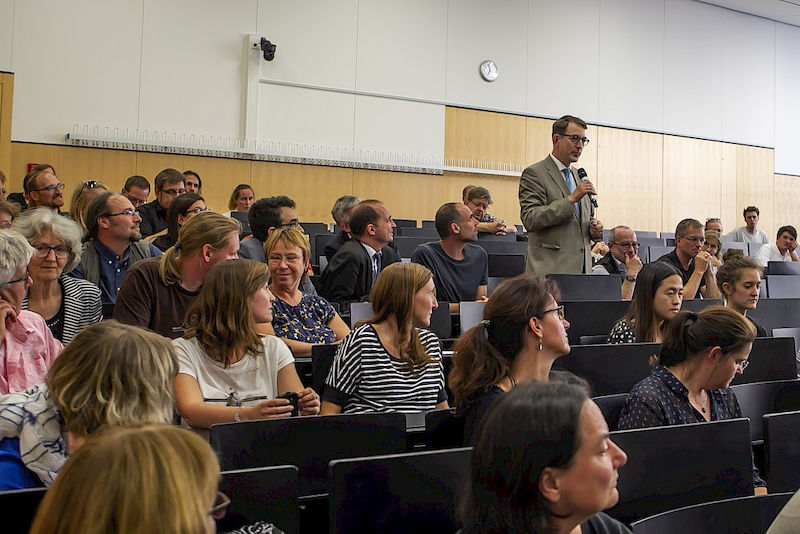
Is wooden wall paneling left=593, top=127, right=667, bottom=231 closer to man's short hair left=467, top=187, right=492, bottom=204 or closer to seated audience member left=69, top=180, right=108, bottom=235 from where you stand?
man's short hair left=467, top=187, right=492, bottom=204

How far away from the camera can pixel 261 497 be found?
1.80 meters

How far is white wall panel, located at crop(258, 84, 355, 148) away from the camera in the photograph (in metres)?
9.85

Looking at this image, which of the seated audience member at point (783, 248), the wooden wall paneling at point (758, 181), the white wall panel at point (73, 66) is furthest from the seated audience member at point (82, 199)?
the wooden wall paneling at point (758, 181)

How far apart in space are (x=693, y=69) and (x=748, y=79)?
121 cm

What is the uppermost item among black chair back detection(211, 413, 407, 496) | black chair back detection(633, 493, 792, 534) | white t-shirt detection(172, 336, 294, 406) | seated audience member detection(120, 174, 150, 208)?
seated audience member detection(120, 174, 150, 208)

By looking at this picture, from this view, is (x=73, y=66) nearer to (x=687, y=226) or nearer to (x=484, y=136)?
(x=484, y=136)

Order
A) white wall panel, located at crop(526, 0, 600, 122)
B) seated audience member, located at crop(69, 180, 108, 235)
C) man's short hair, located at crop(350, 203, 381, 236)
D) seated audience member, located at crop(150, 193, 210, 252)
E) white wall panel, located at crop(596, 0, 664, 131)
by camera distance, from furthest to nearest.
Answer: white wall panel, located at crop(596, 0, 664, 131)
white wall panel, located at crop(526, 0, 600, 122)
seated audience member, located at crop(69, 180, 108, 235)
man's short hair, located at crop(350, 203, 381, 236)
seated audience member, located at crop(150, 193, 210, 252)

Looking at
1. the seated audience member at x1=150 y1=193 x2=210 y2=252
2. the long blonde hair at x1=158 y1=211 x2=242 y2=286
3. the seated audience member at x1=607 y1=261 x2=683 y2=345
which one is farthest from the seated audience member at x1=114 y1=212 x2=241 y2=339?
the seated audience member at x1=607 y1=261 x2=683 y2=345

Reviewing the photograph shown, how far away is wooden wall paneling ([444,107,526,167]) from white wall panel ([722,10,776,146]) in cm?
395

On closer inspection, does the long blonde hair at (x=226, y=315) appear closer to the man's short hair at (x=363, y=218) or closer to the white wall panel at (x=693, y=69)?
the man's short hair at (x=363, y=218)

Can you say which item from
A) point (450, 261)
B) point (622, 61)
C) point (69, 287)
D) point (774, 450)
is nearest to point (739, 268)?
point (450, 261)

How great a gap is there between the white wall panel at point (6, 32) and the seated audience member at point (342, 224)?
4.34 metres

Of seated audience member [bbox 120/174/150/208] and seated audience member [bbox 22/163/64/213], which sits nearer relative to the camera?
seated audience member [bbox 22/163/64/213]

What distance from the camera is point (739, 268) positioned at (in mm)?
4543
